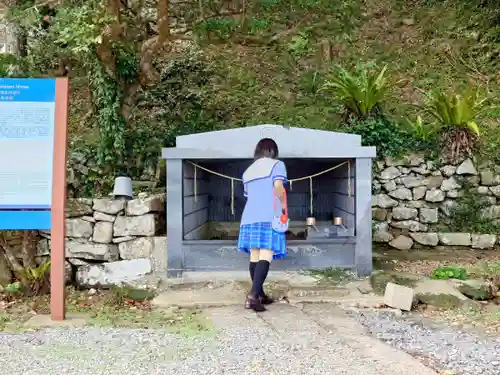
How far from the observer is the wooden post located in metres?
4.58

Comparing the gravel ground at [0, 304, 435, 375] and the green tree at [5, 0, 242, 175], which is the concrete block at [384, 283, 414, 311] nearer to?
the gravel ground at [0, 304, 435, 375]

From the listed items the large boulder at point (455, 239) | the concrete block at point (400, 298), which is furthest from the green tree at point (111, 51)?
the large boulder at point (455, 239)

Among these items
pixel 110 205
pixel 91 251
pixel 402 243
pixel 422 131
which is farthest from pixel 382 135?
pixel 91 251

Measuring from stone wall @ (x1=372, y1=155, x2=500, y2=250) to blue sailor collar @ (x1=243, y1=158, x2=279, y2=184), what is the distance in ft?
11.3

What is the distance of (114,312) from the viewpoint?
16.4 ft

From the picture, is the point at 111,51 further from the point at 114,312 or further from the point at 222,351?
the point at 222,351

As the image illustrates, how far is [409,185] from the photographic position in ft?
25.9

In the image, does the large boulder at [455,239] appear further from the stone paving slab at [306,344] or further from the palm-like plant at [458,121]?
the stone paving slab at [306,344]

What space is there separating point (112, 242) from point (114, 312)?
1.08 metres

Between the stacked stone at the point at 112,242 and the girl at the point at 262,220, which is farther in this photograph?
the stacked stone at the point at 112,242

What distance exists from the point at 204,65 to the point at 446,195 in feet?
16.9

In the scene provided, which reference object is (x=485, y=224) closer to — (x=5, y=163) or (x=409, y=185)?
(x=409, y=185)

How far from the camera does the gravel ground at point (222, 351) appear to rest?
3.32 m

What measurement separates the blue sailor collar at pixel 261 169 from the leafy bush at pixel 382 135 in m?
3.21
